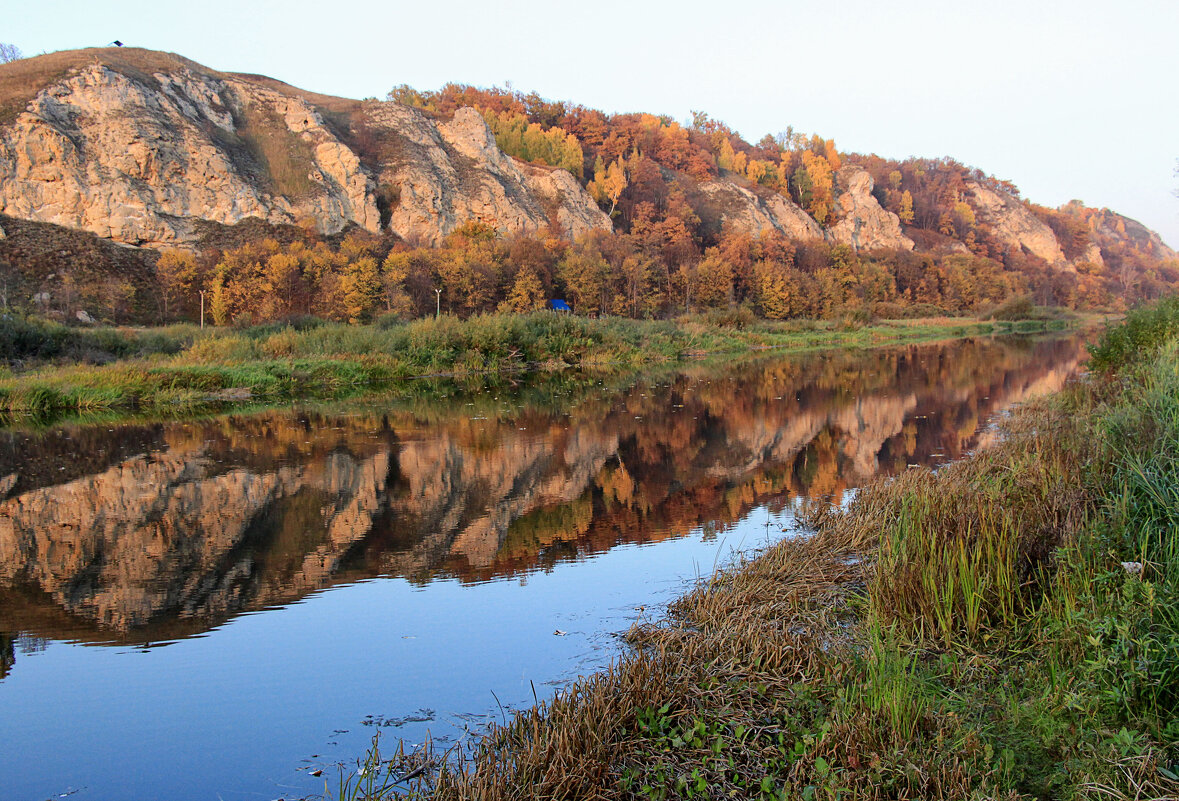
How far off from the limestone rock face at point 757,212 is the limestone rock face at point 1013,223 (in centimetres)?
4127

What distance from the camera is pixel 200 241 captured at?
48.2 m

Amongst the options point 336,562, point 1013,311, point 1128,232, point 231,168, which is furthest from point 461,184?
point 1128,232

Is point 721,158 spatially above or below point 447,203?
above

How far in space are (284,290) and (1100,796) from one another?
4207 cm

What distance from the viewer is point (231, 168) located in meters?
51.7

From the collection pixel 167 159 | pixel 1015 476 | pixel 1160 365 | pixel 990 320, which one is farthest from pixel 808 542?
pixel 990 320

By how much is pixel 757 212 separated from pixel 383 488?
255 ft

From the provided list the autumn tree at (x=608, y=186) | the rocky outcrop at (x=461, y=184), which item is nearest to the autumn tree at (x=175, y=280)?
the rocky outcrop at (x=461, y=184)

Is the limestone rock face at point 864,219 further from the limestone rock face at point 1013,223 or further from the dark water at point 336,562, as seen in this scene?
the dark water at point 336,562

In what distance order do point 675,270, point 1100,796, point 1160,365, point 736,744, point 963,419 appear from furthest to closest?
point 675,270
point 963,419
point 1160,365
point 736,744
point 1100,796

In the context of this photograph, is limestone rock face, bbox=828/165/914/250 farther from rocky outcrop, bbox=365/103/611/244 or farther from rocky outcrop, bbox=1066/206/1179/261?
rocky outcrop, bbox=1066/206/1179/261

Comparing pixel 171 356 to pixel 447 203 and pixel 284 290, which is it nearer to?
pixel 284 290

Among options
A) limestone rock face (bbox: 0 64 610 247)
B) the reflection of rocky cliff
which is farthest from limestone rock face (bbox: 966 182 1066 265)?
the reflection of rocky cliff

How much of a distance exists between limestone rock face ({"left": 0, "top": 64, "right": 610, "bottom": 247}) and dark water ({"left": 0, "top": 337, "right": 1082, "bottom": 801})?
120ft
